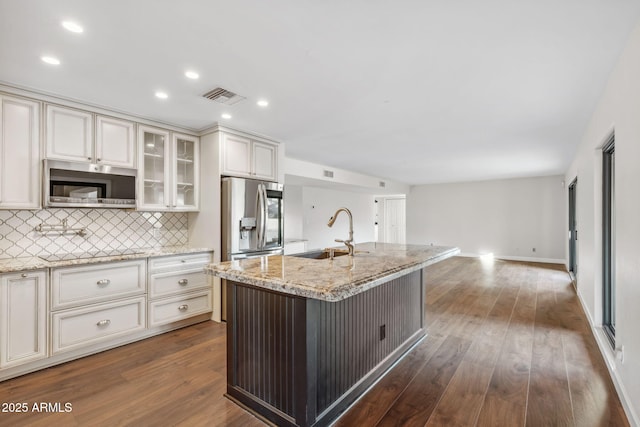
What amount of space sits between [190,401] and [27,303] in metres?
1.61

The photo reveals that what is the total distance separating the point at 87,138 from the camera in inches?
116

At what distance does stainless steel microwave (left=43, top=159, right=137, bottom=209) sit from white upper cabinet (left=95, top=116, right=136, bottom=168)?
92mm

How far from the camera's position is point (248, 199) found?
3.71m

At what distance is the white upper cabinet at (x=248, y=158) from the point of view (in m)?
3.68

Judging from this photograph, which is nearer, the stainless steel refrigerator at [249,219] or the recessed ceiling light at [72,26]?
the recessed ceiling light at [72,26]

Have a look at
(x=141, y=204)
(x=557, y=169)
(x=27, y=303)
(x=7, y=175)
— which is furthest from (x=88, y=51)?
(x=557, y=169)

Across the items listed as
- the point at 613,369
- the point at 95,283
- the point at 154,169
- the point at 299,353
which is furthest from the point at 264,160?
the point at 613,369

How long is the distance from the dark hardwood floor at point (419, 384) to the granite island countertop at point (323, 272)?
35.7 inches

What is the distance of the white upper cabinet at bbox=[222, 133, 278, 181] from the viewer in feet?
12.1

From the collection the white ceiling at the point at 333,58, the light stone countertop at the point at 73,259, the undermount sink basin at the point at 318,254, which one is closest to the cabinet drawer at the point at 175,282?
the light stone countertop at the point at 73,259

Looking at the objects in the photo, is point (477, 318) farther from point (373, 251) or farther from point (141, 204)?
point (141, 204)

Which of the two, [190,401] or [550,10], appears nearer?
[550,10]

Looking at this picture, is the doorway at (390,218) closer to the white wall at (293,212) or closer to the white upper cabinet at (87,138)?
the white wall at (293,212)

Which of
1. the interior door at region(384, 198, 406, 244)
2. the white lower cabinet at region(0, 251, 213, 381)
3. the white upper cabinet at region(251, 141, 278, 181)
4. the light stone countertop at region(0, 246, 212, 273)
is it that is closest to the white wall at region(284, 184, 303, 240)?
the white upper cabinet at region(251, 141, 278, 181)
